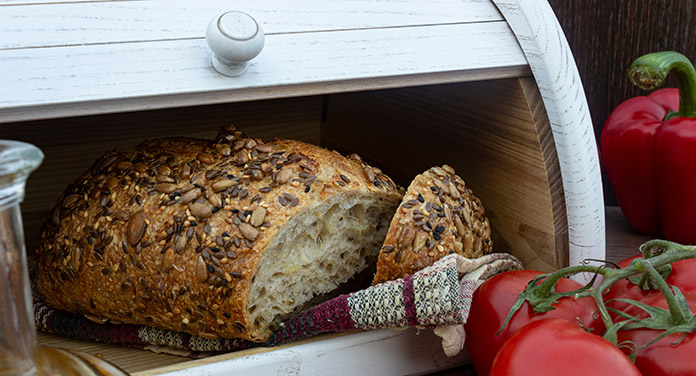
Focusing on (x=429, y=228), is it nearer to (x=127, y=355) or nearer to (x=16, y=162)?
(x=127, y=355)

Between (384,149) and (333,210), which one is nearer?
(333,210)

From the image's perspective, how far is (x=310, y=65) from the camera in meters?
1.12

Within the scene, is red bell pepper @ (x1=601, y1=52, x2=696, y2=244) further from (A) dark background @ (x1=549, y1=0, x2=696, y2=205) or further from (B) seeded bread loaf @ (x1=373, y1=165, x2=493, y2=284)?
(B) seeded bread loaf @ (x1=373, y1=165, x2=493, y2=284)

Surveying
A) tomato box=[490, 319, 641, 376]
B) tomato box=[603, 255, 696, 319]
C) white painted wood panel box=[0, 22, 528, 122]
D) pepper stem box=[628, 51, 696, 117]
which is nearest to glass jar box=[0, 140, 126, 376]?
white painted wood panel box=[0, 22, 528, 122]

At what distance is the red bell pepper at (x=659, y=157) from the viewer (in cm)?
173

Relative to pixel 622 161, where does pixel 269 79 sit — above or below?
above

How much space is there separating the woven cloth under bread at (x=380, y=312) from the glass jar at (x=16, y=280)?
0.55m

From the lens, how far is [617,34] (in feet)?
6.87

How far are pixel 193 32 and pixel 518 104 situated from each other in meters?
0.61

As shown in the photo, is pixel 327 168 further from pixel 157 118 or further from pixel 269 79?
pixel 157 118

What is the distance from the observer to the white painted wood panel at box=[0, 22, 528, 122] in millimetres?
989

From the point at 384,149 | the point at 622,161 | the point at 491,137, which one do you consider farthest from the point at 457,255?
the point at 622,161

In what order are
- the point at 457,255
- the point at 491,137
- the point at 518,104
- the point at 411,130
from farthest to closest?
the point at 411,130
the point at 491,137
the point at 518,104
the point at 457,255

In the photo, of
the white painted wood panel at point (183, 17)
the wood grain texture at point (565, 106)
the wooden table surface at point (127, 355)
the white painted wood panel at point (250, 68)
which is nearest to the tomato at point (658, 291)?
the wood grain texture at point (565, 106)
